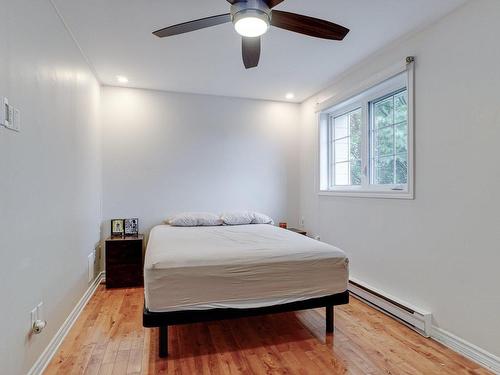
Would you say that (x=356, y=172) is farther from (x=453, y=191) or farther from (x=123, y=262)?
(x=123, y=262)

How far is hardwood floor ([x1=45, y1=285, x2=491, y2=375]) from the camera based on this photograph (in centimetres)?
187

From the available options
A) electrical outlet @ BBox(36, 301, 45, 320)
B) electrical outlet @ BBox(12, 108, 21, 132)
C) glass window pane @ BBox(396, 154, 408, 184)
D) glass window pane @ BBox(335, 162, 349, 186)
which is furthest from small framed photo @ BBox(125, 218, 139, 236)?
glass window pane @ BBox(396, 154, 408, 184)

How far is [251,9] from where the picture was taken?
67.1 inches

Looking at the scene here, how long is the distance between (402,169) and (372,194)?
359 millimetres

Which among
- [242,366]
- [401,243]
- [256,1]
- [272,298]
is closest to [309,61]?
[256,1]

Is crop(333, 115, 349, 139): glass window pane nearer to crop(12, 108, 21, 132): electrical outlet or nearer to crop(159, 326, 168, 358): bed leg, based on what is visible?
crop(159, 326, 168, 358): bed leg

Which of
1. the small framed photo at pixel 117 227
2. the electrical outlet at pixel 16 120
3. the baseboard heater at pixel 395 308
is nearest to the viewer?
the electrical outlet at pixel 16 120

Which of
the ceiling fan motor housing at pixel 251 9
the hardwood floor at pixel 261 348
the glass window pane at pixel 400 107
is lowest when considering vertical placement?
the hardwood floor at pixel 261 348

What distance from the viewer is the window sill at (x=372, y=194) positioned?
101 inches

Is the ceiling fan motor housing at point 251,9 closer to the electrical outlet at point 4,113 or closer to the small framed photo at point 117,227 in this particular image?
the electrical outlet at point 4,113

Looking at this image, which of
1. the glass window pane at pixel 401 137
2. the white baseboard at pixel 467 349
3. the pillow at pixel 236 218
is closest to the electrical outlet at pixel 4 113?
the pillow at pixel 236 218

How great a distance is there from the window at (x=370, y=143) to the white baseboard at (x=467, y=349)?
105 centimetres

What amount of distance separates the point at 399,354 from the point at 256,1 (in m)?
2.40

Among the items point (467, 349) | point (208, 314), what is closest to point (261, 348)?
point (208, 314)
